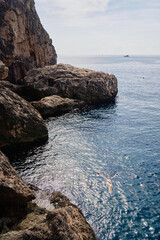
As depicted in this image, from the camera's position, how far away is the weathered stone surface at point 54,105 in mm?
37638

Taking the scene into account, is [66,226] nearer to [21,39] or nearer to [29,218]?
[29,218]

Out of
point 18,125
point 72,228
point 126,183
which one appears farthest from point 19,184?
point 18,125

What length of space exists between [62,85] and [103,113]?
1216 centimetres

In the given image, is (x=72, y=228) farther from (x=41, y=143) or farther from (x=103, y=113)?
(x=103, y=113)

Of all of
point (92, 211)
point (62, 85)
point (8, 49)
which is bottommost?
point (92, 211)

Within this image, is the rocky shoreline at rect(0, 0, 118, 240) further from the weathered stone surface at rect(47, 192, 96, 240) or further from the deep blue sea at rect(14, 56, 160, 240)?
the deep blue sea at rect(14, 56, 160, 240)

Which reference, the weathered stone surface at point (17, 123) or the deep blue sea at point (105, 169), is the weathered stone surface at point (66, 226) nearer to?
the deep blue sea at point (105, 169)

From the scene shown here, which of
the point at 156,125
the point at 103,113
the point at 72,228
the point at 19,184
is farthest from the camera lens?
the point at 103,113

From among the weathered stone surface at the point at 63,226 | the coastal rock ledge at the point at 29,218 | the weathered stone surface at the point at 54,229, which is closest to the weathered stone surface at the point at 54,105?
the coastal rock ledge at the point at 29,218

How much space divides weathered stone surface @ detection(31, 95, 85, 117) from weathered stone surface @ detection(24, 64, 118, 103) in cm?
362

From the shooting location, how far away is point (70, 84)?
153 feet

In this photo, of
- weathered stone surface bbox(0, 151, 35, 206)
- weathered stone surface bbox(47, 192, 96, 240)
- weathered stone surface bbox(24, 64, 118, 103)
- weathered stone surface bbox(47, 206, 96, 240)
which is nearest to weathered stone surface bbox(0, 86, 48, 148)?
weathered stone surface bbox(0, 151, 35, 206)

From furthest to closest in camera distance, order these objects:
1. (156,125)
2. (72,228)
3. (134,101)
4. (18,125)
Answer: (134,101)
(156,125)
(18,125)
(72,228)

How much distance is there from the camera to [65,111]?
41031mm
